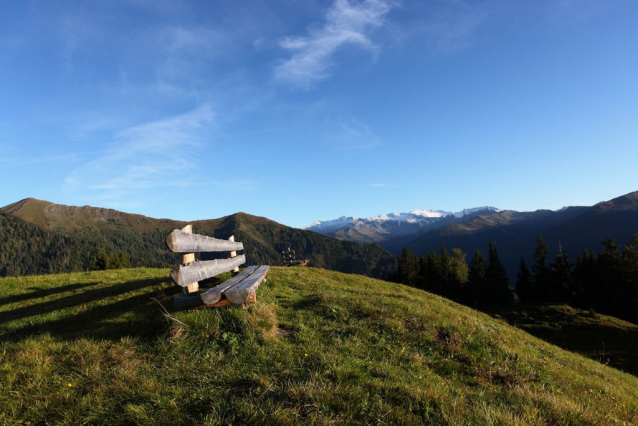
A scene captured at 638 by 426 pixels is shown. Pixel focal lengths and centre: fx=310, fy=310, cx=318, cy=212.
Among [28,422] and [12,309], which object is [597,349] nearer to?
[28,422]

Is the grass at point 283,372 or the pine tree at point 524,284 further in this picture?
the pine tree at point 524,284

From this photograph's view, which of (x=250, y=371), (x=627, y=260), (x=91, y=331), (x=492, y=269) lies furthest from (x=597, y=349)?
(x=492, y=269)

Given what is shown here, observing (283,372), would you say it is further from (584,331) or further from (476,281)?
(476,281)

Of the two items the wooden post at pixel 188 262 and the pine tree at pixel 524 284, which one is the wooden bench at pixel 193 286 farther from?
the pine tree at pixel 524 284

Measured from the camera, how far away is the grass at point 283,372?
12.8 ft

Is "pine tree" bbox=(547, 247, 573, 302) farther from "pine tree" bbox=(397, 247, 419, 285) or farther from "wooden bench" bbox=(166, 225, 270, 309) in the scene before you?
"wooden bench" bbox=(166, 225, 270, 309)

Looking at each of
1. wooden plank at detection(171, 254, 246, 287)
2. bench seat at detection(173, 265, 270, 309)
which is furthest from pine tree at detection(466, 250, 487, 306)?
bench seat at detection(173, 265, 270, 309)

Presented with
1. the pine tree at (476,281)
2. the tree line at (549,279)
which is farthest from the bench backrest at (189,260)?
the pine tree at (476,281)

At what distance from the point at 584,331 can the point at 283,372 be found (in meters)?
42.4

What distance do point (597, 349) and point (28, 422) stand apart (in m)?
38.2

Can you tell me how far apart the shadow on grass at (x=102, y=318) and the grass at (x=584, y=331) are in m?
25.5

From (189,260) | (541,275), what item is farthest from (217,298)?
(541,275)

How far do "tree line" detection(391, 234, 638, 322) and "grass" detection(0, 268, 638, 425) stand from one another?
65852mm

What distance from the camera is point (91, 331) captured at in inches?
283
